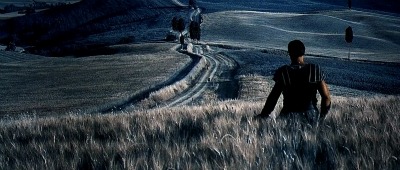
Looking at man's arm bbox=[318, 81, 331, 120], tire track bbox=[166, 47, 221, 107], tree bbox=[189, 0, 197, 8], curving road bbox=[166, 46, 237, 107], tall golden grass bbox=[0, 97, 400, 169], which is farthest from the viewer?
tree bbox=[189, 0, 197, 8]

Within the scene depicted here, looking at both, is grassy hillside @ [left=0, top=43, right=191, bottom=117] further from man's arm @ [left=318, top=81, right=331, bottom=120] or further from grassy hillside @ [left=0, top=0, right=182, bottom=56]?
grassy hillside @ [left=0, top=0, right=182, bottom=56]

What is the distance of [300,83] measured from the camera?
236 inches

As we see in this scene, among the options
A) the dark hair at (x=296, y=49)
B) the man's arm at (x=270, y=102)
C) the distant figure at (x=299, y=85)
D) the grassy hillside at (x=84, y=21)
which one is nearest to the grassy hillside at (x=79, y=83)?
the man's arm at (x=270, y=102)

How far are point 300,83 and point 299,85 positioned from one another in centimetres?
3

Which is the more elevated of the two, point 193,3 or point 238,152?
point 238,152

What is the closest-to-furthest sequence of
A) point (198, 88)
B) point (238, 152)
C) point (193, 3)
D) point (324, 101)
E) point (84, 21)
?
point (238, 152) → point (324, 101) → point (198, 88) → point (84, 21) → point (193, 3)

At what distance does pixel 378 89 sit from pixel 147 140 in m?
40.5

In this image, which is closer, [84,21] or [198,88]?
[198,88]

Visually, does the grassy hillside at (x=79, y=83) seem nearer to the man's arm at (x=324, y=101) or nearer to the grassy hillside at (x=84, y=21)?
the man's arm at (x=324, y=101)

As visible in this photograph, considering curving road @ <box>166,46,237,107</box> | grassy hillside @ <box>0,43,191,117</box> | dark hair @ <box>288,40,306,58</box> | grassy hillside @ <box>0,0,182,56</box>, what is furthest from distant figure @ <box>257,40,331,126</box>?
grassy hillside @ <box>0,0,182,56</box>

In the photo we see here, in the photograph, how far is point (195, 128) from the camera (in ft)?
17.2

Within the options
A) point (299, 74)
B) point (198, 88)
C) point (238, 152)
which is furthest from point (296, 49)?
point (198, 88)

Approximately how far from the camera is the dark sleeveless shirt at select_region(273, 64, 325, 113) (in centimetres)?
Result: 590

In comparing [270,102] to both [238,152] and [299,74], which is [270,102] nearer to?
[299,74]
